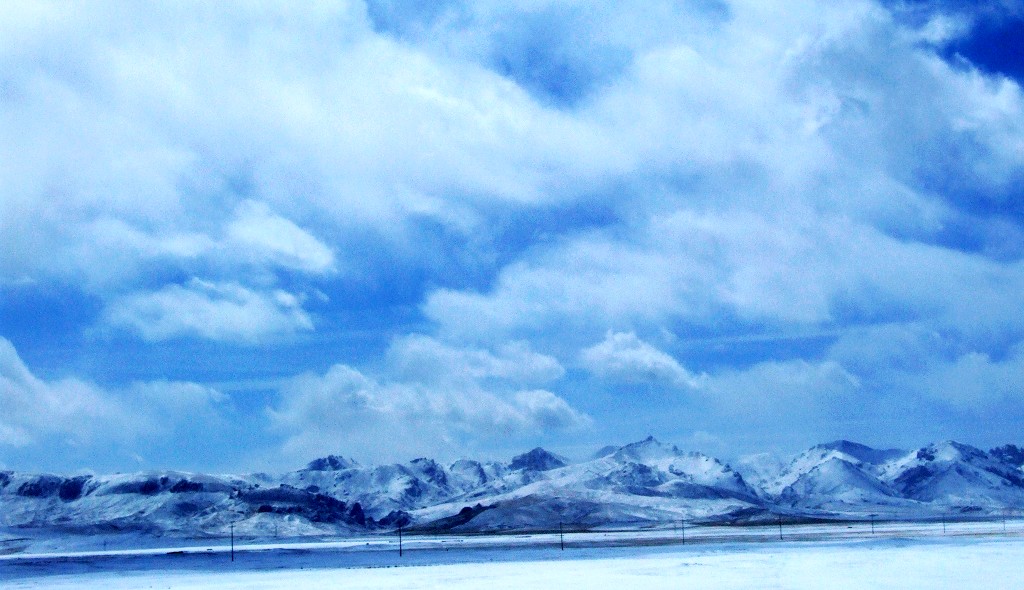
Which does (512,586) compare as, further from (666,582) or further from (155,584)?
(155,584)

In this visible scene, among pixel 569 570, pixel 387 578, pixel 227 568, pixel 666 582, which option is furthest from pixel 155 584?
pixel 666 582

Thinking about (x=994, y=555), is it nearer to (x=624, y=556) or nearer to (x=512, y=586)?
(x=624, y=556)

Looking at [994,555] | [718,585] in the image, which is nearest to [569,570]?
[718,585]

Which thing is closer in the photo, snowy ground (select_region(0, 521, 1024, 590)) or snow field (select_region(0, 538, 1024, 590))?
snow field (select_region(0, 538, 1024, 590))

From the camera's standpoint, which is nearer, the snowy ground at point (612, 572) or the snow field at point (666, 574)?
the snow field at point (666, 574)

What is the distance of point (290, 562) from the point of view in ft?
362

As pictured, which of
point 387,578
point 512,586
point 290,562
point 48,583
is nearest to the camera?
point 512,586

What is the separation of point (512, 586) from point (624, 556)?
4127cm

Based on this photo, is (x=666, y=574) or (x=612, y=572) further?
(x=612, y=572)

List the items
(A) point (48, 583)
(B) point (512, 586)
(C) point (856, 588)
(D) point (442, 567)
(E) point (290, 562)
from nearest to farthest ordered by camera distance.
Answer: (C) point (856, 588) < (B) point (512, 586) < (A) point (48, 583) < (D) point (442, 567) < (E) point (290, 562)

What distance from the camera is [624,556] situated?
10138cm

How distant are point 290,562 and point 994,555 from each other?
2722 inches

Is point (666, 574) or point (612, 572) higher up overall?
point (666, 574)

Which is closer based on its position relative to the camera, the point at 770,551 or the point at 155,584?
A: the point at 155,584
